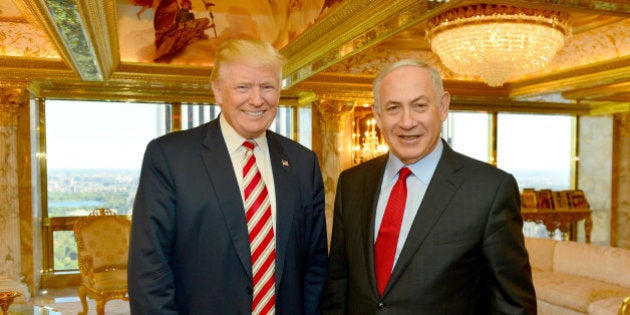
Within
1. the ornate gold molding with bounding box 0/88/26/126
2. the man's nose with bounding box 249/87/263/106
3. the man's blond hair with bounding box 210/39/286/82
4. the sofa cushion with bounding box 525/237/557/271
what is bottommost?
the sofa cushion with bounding box 525/237/557/271

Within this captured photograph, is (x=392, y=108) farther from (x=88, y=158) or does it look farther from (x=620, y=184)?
(x=620, y=184)

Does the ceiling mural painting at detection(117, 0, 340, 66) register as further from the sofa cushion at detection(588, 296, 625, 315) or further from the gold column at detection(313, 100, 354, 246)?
the sofa cushion at detection(588, 296, 625, 315)

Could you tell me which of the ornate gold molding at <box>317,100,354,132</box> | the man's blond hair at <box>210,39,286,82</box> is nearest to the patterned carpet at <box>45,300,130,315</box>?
the ornate gold molding at <box>317,100,354,132</box>

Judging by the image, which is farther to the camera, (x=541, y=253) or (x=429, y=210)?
(x=541, y=253)

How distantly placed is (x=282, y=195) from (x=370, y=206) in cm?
35

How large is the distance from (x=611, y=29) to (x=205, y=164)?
6.50 m

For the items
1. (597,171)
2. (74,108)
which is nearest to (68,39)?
(74,108)

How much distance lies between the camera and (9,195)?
6.93 metres

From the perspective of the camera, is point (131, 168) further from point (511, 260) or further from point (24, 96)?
point (511, 260)

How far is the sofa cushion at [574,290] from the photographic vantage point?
5.09 m

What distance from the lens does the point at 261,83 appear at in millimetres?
1918

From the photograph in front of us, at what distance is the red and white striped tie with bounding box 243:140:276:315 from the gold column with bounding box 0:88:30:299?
244 inches

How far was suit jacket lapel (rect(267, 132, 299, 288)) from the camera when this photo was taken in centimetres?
198

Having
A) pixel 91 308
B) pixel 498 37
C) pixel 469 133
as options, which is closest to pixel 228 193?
pixel 498 37
